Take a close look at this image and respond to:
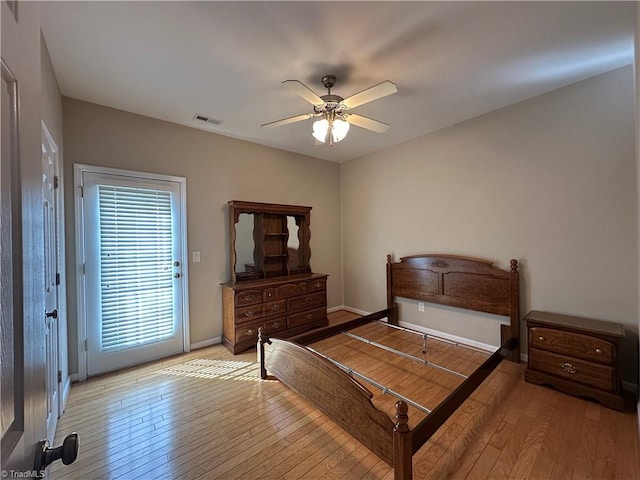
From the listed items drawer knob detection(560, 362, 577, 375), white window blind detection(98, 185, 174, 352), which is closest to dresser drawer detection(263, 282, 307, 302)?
white window blind detection(98, 185, 174, 352)

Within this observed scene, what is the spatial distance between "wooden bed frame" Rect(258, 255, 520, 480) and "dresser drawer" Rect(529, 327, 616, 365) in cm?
32

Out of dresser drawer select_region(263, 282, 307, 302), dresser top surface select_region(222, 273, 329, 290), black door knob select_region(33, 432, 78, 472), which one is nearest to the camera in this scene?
black door knob select_region(33, 432, 78, 472)

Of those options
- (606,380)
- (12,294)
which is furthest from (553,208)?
(12,294)

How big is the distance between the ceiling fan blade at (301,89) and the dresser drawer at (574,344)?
9.21 feet

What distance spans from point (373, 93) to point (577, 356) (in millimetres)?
2732

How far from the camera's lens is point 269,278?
13.1 feet

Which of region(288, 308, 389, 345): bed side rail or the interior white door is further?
region(288, 308, 389, 345): bed side rail

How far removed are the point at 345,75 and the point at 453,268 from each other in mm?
2519

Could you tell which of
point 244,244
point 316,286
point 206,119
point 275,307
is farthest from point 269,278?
point 206,119

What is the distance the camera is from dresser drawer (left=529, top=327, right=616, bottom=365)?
219 cm

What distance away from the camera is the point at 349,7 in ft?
5.58

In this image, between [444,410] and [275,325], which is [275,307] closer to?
[275,325]

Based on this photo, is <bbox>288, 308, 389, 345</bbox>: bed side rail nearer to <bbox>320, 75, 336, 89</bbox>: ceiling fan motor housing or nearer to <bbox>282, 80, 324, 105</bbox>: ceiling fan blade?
<bbox>282, 80, 324, 105</bbox>: ceiling fan blade

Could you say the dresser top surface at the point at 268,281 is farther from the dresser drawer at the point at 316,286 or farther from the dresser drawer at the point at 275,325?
the dresser drawer at the point at 275,325
